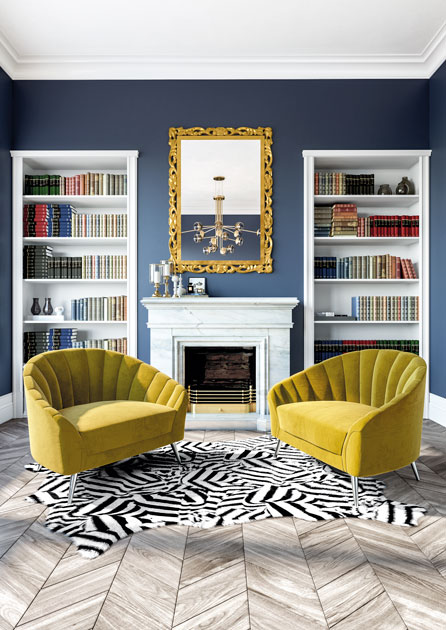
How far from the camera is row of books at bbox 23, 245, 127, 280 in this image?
180 inches

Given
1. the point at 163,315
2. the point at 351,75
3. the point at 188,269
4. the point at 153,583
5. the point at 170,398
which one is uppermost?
the point at 351,75

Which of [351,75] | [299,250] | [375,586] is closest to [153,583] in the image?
[375,586]

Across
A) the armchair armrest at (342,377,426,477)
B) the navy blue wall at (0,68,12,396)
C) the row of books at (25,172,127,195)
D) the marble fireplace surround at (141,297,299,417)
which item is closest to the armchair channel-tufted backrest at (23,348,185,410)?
the marble fireplace surround at (141,297,299,417)

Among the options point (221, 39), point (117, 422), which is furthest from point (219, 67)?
A: point (117, 422)

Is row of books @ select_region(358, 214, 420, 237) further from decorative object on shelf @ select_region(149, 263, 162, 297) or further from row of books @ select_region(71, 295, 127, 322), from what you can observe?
row of books @ select_region(71, 295, 127, 322)

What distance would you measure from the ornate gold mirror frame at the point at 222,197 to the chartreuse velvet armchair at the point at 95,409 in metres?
1.63

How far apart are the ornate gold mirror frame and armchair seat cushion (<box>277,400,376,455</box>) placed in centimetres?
189

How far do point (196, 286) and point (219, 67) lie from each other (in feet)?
6.93

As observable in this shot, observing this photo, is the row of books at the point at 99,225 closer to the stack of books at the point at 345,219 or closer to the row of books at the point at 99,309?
the row of books at the point at 99,309

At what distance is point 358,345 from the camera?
14.9 feet

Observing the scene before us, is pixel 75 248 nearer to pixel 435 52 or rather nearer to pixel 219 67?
pixel 219 67

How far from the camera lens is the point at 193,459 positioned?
3.16m

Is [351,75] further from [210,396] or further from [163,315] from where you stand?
[210,396]

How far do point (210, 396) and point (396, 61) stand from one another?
3.64m
